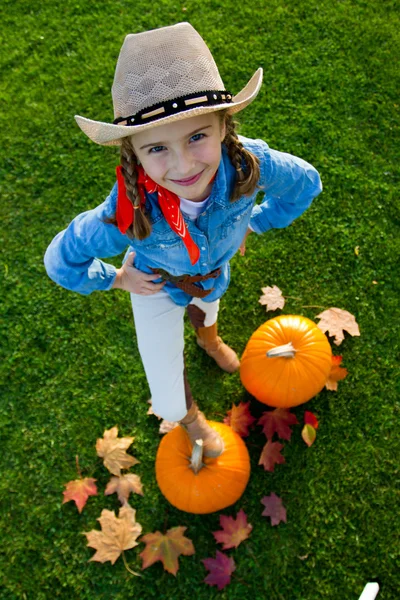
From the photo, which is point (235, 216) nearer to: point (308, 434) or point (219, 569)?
point (308, 434)

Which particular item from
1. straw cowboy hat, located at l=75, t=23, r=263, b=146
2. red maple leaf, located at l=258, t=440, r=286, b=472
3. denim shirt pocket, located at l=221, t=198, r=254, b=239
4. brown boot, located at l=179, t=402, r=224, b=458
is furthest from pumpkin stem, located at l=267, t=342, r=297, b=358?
straw cowboy hat, located at l=75, t=23, r=263, b=146

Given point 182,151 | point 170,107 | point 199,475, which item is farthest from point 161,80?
point 199,475

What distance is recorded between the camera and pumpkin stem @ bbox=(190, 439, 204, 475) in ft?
8.68

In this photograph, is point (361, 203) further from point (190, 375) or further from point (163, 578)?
point (163, 578)

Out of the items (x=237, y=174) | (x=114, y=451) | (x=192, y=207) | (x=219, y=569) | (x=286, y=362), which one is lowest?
(x=219, y=569)

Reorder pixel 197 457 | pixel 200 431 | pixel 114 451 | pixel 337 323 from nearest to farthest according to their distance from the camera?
1. pixel 197 457
2. pixel 200 431
3. pixel 114 451
4. pixel 337 323

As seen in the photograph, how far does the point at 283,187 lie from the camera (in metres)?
2.35

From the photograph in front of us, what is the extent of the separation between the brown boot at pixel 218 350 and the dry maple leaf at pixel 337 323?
0.60 meters

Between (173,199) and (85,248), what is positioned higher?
(173,199)

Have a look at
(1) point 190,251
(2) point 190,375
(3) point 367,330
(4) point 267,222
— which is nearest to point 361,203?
Answer: (3) point 367,330

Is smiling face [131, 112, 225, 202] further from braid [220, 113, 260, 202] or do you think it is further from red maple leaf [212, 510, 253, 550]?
red maple leaf [212, 510, 253, 550]

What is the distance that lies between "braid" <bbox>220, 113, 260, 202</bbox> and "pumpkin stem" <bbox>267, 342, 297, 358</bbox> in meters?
1.06

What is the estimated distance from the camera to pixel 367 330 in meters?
3.49

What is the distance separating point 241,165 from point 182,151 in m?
0.42
